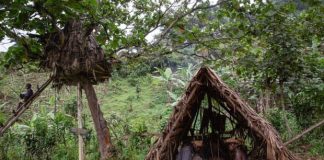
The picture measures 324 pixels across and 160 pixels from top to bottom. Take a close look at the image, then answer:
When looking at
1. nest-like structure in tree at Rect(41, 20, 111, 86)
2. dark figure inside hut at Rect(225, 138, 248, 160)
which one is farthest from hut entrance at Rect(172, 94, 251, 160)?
nest-like structure in tree at Rect(41, 20, 111, 86)

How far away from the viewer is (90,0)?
2.49 metres

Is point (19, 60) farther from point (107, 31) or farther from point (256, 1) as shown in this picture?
point (256, 1)

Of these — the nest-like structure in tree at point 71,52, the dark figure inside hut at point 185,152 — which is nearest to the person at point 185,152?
the dark figure inside hut at point 185,152

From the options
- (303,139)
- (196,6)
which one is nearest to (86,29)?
(196,6)

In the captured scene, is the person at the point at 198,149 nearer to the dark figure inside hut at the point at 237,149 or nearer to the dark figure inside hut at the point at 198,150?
the dark figure inside hut at the point at 198,150

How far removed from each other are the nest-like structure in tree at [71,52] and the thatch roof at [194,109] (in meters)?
1.99

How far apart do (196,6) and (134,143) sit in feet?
9.32

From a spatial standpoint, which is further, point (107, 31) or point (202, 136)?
point (107, 31)

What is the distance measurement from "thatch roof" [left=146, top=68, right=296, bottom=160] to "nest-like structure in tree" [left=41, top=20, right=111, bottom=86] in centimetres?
199

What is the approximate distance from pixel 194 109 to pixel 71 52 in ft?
6.68

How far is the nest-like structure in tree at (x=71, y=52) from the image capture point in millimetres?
3770

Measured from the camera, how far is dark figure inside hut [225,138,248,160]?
2.17 m

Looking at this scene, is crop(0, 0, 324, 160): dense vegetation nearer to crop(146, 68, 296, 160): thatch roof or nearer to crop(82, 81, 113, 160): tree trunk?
crop(82, 81, 113, 160): tree trunk

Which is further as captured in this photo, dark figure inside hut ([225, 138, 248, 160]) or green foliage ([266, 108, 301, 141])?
green foliage ([266, 108, 301, 141])
